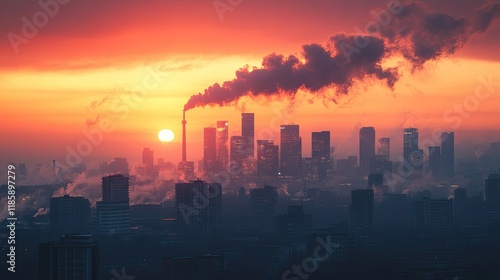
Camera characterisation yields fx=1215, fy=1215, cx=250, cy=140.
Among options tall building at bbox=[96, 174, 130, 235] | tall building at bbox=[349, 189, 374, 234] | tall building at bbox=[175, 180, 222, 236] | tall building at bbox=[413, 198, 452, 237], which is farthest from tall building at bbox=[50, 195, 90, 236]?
tall building at bbox=[413, 198, 452, 237]


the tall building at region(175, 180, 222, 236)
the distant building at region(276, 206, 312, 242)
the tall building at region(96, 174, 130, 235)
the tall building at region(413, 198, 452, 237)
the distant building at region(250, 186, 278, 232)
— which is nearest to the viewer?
the distant building at region(276, 206, 312, 242)

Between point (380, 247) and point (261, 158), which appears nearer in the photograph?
point (380, 247)

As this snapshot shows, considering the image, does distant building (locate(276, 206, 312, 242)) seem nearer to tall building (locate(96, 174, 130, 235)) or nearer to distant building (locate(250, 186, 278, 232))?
distant building (locate(250, 186, 278, 232))

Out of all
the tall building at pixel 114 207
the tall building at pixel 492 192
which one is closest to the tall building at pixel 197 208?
the tall building at pixel 114 207

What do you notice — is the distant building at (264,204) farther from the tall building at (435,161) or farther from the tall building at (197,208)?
the tall building at (435,161)

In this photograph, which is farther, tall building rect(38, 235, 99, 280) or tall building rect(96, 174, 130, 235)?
tall building rect(96, 174, 130, 235)

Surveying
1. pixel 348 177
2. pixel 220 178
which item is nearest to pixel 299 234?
pixel 220 178

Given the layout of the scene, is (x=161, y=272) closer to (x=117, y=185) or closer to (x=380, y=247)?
(x=380, y=247)
